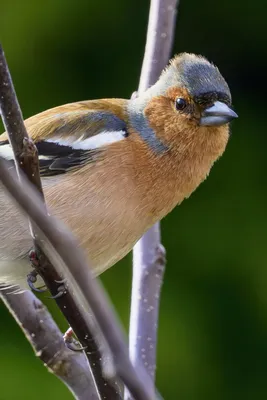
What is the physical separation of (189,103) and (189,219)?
1274 millimetres

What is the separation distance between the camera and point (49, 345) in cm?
255

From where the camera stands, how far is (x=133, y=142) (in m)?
2.74

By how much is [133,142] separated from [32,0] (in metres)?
1.56

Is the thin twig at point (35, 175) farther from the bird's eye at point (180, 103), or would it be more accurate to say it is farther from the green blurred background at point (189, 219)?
the green blurred background at point (189, 219)

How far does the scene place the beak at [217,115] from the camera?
2.66 meters

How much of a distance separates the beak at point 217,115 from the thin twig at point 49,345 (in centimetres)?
86

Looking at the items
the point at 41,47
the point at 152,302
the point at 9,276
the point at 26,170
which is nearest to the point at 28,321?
the point at 9,276

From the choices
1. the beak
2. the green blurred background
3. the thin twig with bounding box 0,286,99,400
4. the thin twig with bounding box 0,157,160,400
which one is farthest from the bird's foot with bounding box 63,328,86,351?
the thin twig with bounding box 0,157,160,400

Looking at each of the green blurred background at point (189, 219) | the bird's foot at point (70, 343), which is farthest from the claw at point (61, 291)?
the green blurred background at point (189, 219)

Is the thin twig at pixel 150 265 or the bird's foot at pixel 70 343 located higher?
the thin twig at pixel 150 265

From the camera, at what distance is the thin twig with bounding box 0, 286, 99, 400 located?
2441 mm

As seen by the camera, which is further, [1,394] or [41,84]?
[41,84]

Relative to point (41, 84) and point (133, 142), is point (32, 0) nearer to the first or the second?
point (41, 84)

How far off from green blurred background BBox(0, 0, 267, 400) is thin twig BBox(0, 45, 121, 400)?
2.02m
